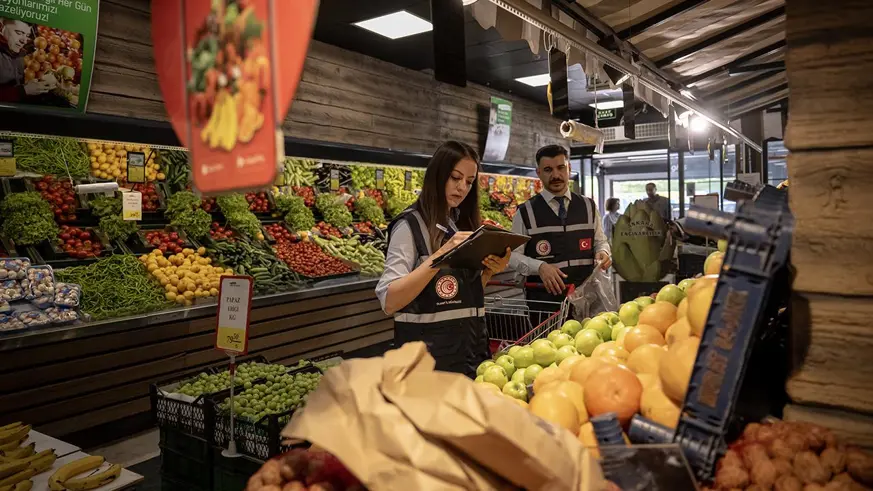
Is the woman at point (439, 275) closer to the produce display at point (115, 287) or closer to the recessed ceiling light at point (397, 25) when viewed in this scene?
the produce display at point (115, 287)

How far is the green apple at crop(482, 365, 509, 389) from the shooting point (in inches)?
83.2

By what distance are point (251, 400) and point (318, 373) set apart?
0.61m

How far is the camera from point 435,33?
10.2 feet

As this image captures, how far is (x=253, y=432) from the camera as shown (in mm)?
2551

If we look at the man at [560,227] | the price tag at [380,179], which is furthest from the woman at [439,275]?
the price tag at [380,179]

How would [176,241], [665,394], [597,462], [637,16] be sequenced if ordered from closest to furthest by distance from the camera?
1. [597,462]
2. [665,394]
3. [637,16]
4. [176,241]

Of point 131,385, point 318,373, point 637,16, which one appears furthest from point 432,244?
point 637,16

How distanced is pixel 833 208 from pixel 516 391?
992mm

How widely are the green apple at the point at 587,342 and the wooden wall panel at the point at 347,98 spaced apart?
4644mm

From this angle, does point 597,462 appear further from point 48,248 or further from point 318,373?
point 48,248

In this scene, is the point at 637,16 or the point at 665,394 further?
the point at 637,16

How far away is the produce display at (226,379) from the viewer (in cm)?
320

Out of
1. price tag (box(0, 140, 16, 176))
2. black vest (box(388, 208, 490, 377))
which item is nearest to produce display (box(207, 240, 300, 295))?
price tag (box(0, 140, 16, 176))

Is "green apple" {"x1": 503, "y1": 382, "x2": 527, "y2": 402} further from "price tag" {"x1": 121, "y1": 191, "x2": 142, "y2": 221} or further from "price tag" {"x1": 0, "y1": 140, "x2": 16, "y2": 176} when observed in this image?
"price tag" {"x1": 0, "y1": 140, "x2": 16, "y2": 176}
